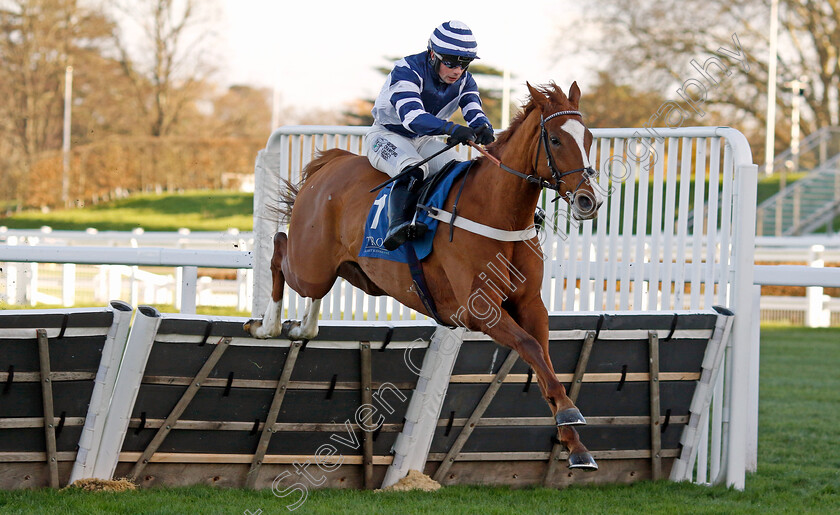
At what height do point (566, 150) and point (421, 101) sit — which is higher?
point (421, 101)

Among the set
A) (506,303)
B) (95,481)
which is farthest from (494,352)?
(95,481)

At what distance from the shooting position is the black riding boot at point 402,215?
4.88m

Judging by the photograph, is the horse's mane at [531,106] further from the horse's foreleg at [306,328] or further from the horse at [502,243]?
the horse's foreleg at [306,328]

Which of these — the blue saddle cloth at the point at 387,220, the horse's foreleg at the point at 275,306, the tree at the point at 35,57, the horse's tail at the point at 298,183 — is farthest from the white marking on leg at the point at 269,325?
the tree at the point at 35,57

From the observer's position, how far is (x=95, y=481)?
5023mm

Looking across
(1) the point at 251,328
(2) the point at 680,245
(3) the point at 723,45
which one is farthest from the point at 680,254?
(3) the point at 723,45

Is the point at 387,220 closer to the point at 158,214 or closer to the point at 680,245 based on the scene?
the point at 680,245

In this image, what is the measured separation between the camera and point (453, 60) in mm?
5020

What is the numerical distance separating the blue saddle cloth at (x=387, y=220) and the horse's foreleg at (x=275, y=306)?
2.06 ft

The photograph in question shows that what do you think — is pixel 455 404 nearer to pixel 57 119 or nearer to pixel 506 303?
pixel 506 303

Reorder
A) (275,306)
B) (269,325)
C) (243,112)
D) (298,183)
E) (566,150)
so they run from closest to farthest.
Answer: (566,150)
(269,325)
(275,306)
(298,183)
(243,112)

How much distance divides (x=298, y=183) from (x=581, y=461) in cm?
287

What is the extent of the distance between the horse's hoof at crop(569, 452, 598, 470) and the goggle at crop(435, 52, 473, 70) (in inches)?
80.5

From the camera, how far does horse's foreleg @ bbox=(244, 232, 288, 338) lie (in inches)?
207
